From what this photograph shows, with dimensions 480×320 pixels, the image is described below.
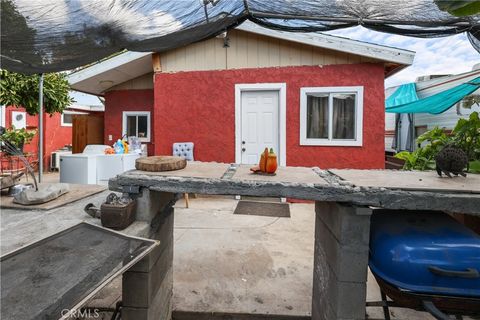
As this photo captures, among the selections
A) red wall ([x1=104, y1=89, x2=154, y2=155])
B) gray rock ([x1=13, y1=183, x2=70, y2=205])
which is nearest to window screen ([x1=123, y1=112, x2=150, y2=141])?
red wall ([x1=104, y1=89, x2=154, y2=155])

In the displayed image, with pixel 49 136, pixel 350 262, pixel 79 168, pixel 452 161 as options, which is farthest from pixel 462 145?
pixel 49 136

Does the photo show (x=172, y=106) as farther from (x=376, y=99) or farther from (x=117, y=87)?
(x=376, y=99)

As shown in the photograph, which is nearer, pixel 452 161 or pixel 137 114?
pixel 452 161

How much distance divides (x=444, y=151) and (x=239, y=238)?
282cm

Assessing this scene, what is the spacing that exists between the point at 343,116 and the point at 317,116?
54 centimetres

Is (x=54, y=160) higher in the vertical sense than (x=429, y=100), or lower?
lower

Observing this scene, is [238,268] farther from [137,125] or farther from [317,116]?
[137,125]

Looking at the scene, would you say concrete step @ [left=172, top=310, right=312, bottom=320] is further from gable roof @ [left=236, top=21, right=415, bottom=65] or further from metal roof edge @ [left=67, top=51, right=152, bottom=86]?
metal roof edge @ [left=67, top=51, right=152, bottom=86]

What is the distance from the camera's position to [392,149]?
1043cm

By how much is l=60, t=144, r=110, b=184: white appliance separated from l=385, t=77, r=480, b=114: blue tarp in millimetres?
7525

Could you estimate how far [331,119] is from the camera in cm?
580

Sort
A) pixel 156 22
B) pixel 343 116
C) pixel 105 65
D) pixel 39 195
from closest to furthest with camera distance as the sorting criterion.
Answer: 1. pixel 39 195
2. pixel 156 22
3. pixel 343 116
4. pixel 105 65

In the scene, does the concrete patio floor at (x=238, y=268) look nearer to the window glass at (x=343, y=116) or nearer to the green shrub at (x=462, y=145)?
the green shrub at (x=462, y=145)

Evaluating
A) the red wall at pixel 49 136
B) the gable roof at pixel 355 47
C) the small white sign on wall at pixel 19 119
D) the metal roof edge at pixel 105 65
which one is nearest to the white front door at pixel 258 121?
the gable roof at pixel 355 47
